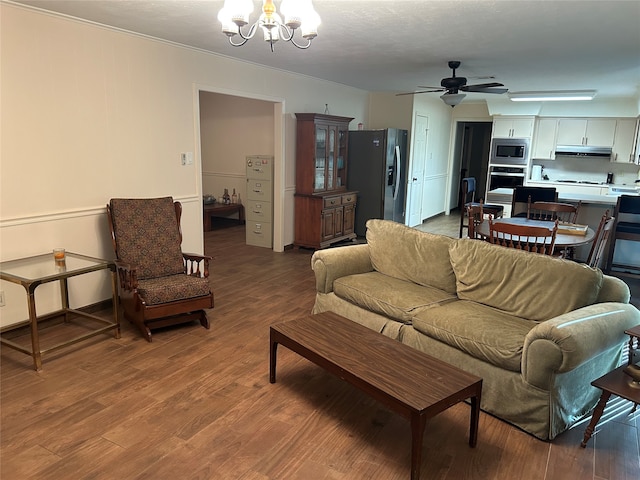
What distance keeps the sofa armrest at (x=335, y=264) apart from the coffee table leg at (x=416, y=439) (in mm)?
1747

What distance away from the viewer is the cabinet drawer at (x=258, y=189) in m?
6.23

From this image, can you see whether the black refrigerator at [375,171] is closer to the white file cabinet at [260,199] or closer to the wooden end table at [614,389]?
the white file cabinet at [260,199]

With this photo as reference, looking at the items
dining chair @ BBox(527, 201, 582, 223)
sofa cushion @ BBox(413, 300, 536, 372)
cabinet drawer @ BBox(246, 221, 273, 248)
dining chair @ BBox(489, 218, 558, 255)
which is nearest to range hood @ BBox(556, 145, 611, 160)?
dining chair @ BBox(527, 201, 582, 223)

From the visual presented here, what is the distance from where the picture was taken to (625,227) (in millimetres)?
5082

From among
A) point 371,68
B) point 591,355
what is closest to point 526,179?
point 371,68

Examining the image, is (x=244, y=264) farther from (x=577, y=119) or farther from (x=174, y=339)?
(x=577, y=119)

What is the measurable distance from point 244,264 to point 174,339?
7.13ft

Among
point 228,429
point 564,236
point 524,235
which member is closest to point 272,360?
point 228,429

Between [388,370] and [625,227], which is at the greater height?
[625,227]

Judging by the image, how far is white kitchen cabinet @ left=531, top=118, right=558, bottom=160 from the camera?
8328 millimetres

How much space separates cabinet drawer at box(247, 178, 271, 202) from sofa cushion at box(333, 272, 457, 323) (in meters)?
2.97

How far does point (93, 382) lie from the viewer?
9.21 ft

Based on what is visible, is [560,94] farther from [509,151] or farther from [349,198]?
[349,198]

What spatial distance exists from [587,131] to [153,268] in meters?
7.91
